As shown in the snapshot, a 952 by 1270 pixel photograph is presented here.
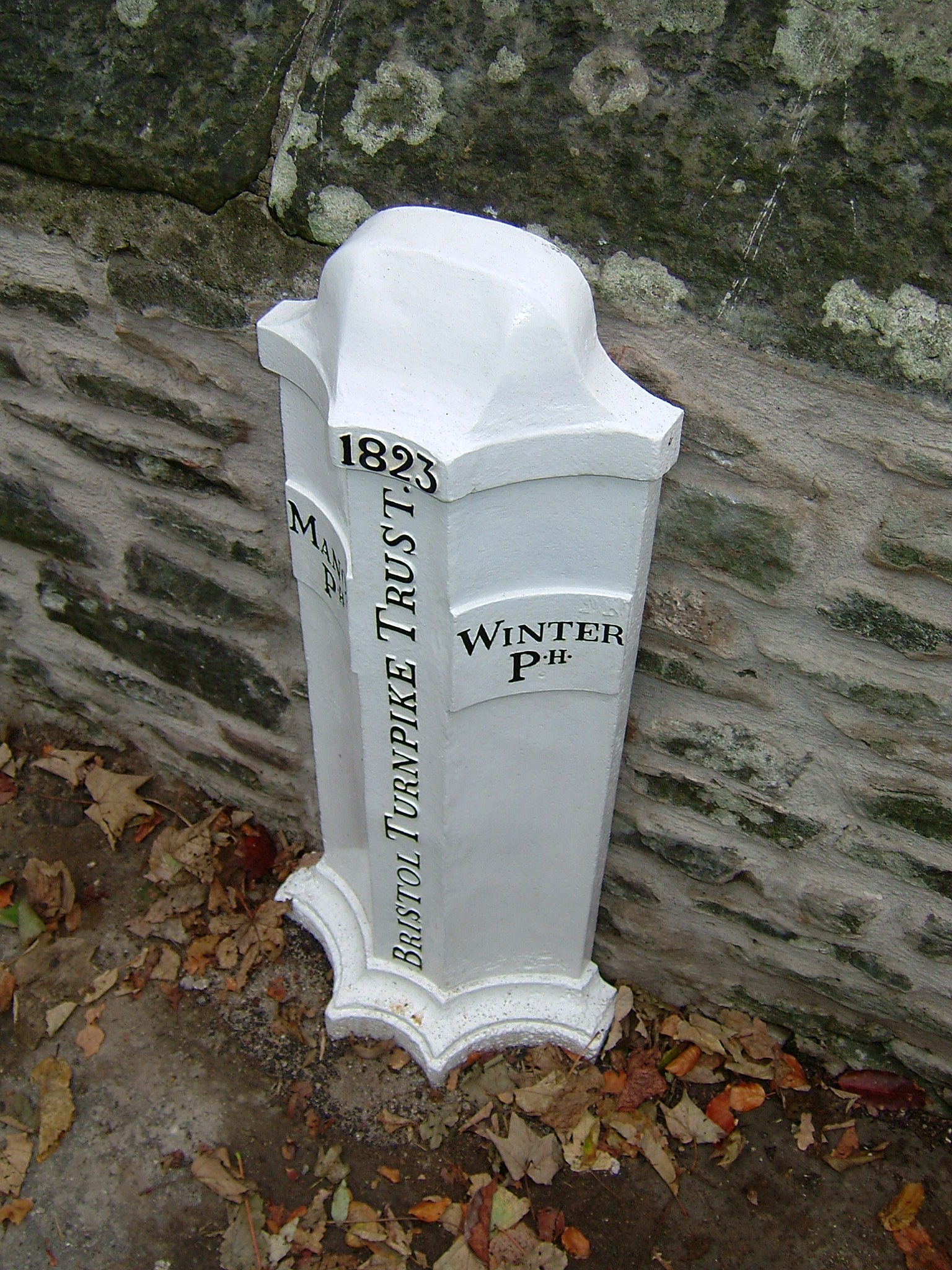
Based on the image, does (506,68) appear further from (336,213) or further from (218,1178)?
(218,1178)

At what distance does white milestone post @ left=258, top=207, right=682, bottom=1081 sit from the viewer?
1.21m

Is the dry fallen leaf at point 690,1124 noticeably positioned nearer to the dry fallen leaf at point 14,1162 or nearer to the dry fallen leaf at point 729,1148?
the dry fallen leaf at point 729,1148

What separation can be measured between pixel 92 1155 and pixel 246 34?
1.84m

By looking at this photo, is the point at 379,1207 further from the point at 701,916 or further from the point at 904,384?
the point at 904,384

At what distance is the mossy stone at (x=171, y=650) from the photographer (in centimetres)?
209

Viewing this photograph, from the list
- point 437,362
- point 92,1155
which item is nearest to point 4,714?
point 92,1155

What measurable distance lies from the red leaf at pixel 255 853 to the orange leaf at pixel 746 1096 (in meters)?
1.04

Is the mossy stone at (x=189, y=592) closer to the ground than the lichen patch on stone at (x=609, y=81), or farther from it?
closer to the ground

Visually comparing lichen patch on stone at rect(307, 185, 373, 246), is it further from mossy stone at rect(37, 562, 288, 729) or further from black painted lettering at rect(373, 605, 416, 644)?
mossy stone at rect(37, 562, 288, 729)

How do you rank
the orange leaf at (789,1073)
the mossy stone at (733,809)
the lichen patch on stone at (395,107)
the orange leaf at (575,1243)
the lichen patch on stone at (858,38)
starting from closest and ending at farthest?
the lichen patch on stone at (858,38) < the lichen patch on stone at (395,107) < the mossy stone at (733,809) < the orange leaf at (575,1243) < the orange leaf at (789,1073)

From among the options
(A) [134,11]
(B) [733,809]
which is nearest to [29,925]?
(B) [733,809]

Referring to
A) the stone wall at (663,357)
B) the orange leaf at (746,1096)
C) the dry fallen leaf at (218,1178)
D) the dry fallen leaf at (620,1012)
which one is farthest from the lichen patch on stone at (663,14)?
the dry fallen leaf at (218,1178)

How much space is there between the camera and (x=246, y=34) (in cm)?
146

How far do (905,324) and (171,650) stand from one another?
147 centimetres
